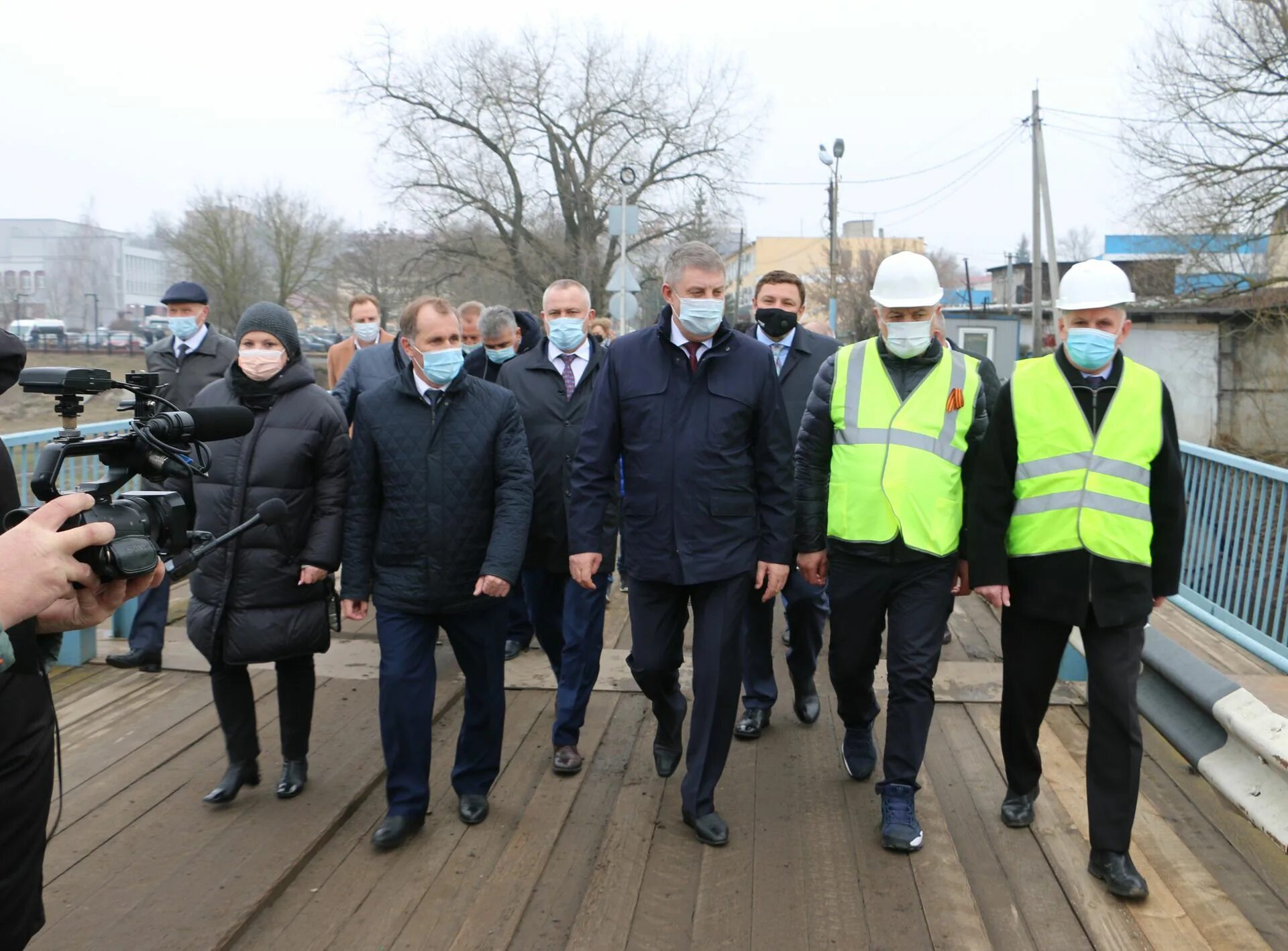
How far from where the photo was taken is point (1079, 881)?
3.87m

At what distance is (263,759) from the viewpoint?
200 inches

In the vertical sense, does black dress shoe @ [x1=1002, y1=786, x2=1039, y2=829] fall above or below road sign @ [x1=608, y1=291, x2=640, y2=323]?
below

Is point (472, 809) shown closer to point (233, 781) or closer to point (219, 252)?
point (233, 781)

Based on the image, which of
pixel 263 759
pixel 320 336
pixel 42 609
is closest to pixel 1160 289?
pixel 263 759

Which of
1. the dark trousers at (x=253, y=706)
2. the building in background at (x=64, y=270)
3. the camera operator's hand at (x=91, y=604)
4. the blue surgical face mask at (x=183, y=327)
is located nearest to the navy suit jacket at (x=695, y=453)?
the dark trousers at (x=253, y=706)

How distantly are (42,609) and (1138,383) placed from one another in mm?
3431

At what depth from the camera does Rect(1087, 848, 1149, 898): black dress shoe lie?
372 centimetres

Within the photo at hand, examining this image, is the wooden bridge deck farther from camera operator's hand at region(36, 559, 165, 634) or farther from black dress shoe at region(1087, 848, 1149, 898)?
camera operator's hand at region(36, 559, 165, 634)

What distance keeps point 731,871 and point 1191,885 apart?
1.55 meters

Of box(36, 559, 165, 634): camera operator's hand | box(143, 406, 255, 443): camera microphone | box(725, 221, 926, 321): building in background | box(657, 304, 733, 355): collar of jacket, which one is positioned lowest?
box(36, 559, 165, 634): camera operator's hand

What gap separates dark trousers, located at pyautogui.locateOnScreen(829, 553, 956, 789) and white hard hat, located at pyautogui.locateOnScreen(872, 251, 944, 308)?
97 cm

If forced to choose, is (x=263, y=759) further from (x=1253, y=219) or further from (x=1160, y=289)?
(x=1160, y=289)

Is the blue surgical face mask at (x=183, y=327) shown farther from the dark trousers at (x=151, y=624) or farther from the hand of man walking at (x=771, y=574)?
the hand of man walking at (x=771, y=574)

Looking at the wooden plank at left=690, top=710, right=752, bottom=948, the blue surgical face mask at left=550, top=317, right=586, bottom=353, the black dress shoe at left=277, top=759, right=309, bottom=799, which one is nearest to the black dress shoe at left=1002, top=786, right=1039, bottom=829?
the wooden plank at left=690, top=710, right=752, bottom=948
